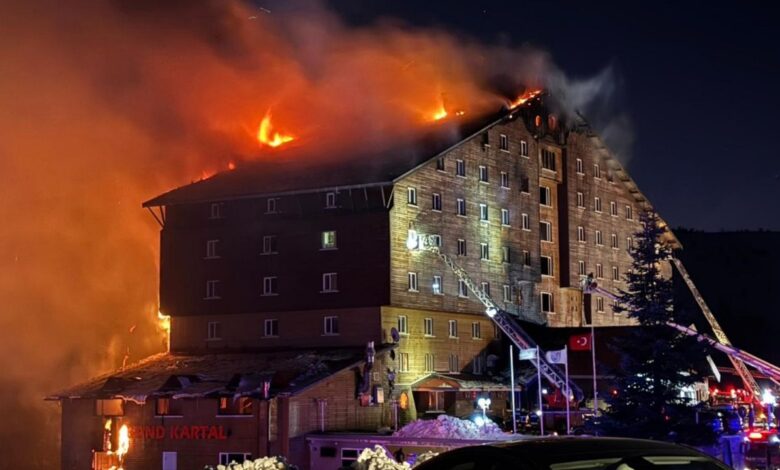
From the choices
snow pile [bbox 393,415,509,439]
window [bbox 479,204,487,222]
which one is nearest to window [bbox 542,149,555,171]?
window [bbox 479,204,487,222]

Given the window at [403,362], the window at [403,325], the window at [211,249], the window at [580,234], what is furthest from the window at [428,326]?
the window at [580,234]

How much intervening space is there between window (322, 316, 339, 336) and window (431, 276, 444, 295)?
610 centimetres

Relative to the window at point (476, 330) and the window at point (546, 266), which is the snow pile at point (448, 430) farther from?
the window at point (546, 266)

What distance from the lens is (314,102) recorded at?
76812 mm

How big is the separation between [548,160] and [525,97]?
4743mm

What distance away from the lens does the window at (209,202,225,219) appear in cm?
6288

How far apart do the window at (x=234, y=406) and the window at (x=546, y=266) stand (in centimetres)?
2567

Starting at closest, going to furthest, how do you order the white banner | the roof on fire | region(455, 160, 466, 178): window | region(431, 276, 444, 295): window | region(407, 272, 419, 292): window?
the white banner → the roof on fire → region(407, 272, 419, 292): window → region(431, 276, 444, 295): window → region(455, 160, 466, 178): window

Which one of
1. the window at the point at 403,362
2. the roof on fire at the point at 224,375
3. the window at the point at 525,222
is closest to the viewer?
the roof on fire at the point at 224,375

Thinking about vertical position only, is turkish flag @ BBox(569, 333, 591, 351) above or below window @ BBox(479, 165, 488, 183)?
below

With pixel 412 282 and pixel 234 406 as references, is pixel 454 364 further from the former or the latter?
pixel 234 406

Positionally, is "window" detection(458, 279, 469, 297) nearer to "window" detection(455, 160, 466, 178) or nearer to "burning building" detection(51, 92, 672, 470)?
"burning building" detection(51, 92, 672, 470)

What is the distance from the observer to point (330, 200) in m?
58.6

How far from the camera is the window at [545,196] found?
70.8m
